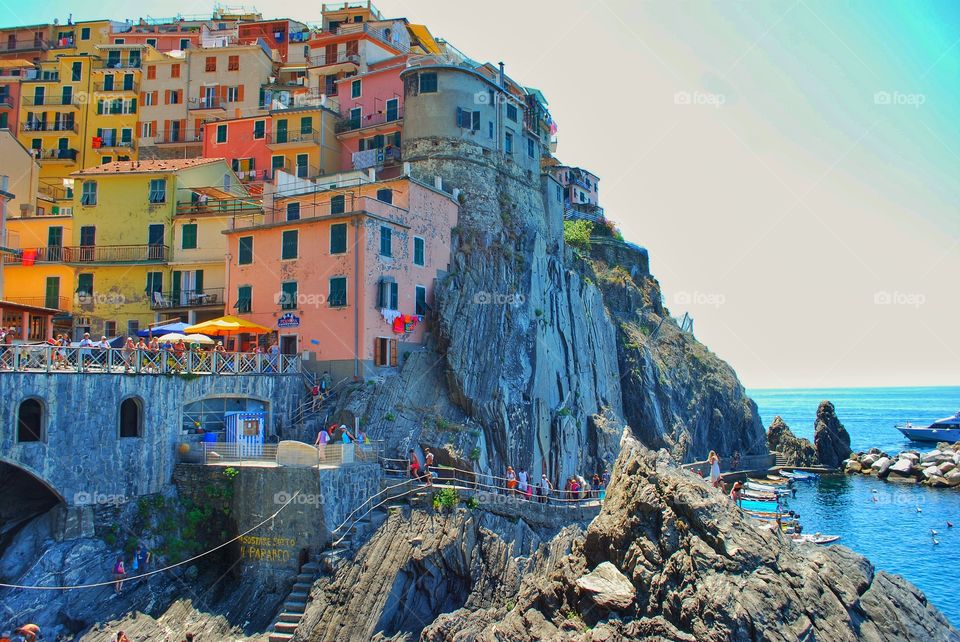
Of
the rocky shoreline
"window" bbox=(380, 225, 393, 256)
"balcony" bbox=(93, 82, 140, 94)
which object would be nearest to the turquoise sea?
the rocky shoreline

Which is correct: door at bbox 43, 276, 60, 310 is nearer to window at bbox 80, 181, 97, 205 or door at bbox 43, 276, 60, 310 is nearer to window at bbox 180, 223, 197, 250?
window at bbox 80, 181, 97, 205

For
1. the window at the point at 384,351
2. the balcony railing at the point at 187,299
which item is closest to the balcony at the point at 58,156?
the balcony railing at the point at 187,299

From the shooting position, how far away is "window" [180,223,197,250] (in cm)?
4859

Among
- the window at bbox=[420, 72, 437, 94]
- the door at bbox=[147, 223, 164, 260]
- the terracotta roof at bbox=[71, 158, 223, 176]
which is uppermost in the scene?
the window at bbox=[420, 72, 437, 94]

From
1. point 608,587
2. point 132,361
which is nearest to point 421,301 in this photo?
point 132,361

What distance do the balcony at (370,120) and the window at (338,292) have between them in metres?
18.3

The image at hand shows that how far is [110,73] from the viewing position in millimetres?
71625

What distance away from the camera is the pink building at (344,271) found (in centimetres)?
3959

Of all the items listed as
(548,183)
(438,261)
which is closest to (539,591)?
(438,261)

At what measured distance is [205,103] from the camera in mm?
69688

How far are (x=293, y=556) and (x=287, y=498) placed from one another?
211 cm

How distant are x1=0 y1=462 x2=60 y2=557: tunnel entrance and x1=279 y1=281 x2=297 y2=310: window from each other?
14.5 m

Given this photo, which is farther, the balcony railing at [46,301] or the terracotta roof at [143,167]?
the terracotta roof at [143,167]

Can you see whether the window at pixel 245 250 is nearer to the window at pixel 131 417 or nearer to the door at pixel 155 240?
the door at pixel 155 240
